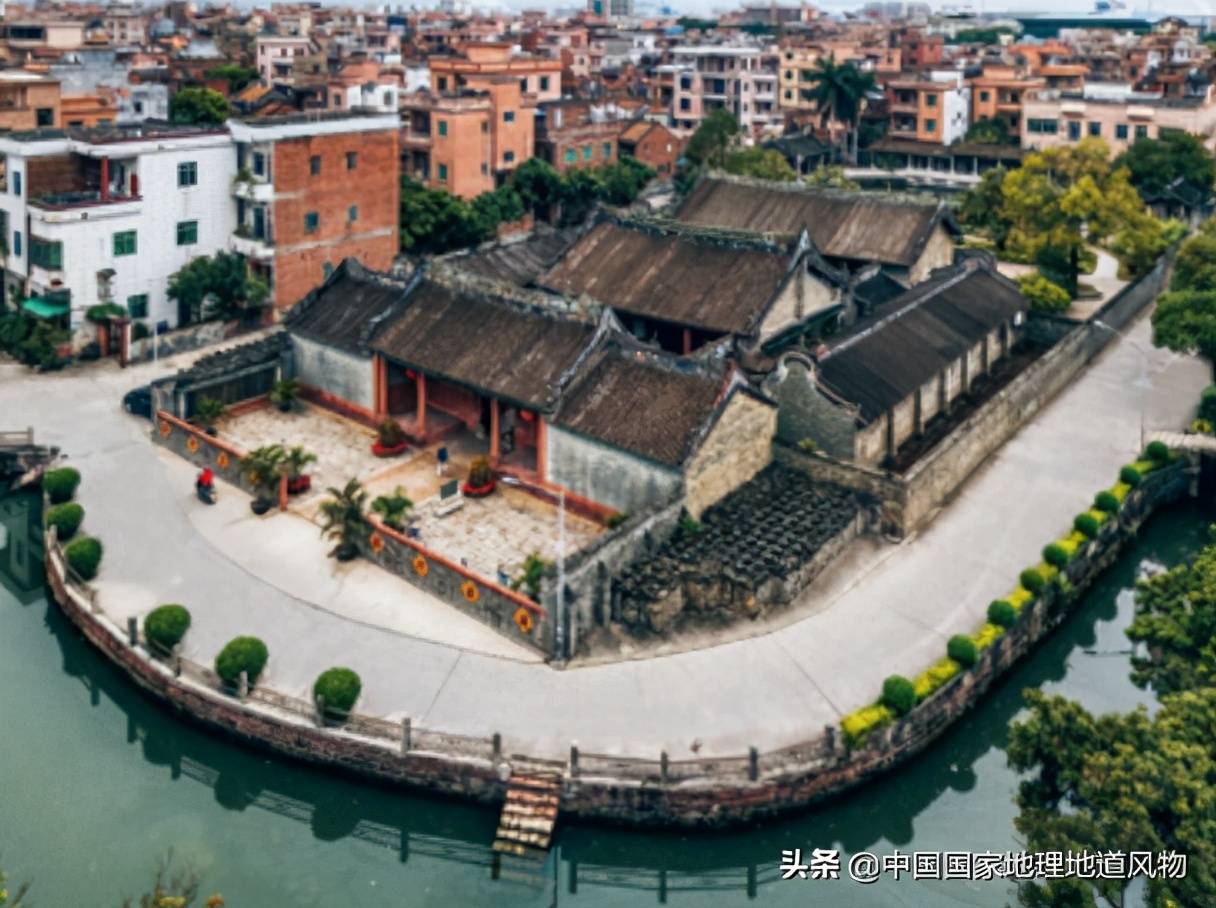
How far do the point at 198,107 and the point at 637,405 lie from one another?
180 feet

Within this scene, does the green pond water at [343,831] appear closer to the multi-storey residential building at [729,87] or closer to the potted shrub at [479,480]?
the potted shrub at [479,480]

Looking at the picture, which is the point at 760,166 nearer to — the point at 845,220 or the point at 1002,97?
the point at 845,220

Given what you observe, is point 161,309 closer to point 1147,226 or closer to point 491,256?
point 491,256

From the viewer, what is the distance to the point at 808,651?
1251 inches

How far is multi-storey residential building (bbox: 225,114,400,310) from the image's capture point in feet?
183

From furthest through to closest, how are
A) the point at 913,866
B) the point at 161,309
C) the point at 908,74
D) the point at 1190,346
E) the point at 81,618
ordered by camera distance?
the point at 908,74
the point at 161,309
the point at 1190,346
the point at 81,618
the point at 913,866

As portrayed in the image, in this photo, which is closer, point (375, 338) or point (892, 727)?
point (892, 727)

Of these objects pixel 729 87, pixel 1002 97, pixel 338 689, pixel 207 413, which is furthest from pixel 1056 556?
pixel 729 87

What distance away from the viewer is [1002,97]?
102688 millimetres

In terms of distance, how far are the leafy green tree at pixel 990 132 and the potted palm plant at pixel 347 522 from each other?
246ft

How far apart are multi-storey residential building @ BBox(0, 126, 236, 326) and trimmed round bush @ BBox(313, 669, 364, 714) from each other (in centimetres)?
3000

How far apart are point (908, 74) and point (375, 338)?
84103 millimetres

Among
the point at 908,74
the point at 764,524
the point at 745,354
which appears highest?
the point at 908,74

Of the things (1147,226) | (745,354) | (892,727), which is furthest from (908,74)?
(892,727)
